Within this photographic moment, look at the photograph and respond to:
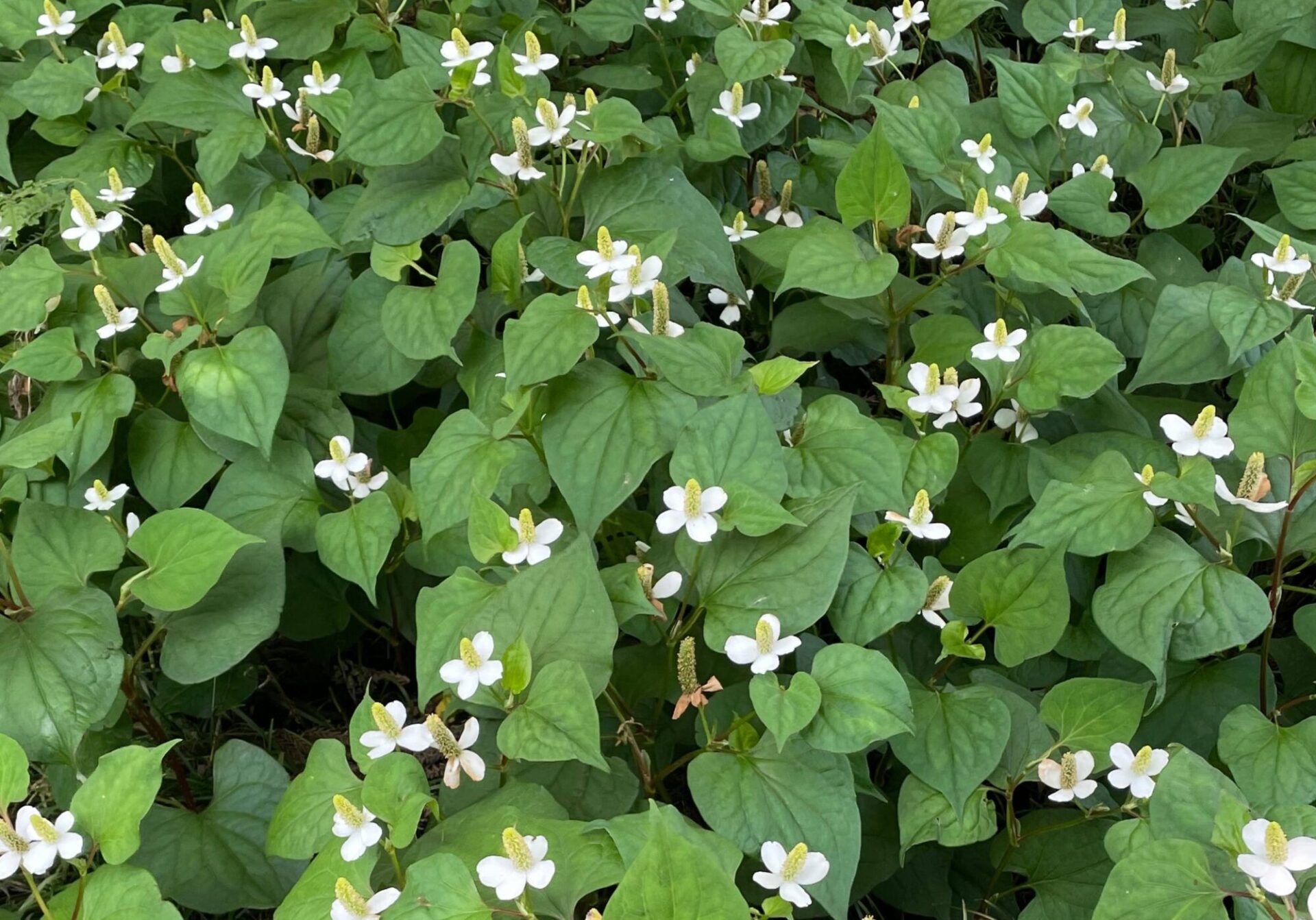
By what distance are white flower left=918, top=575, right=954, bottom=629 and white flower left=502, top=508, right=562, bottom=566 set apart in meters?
0.49

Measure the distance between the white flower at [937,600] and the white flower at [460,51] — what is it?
1.17 m

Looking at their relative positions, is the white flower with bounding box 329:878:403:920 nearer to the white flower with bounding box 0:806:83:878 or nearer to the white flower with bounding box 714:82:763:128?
the white flower with bounding box 0:806:83:878

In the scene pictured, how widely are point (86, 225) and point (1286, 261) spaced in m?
1.94

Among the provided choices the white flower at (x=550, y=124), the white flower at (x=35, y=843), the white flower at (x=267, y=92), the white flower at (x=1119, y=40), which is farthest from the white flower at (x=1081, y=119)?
the white flower at (x=35, y=843)

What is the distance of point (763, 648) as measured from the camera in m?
1.28

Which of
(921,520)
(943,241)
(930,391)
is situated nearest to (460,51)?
(943,241)

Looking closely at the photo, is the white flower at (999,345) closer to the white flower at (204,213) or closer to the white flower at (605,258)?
the white flower at (605,258)

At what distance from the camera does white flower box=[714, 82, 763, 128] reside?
6.67ft

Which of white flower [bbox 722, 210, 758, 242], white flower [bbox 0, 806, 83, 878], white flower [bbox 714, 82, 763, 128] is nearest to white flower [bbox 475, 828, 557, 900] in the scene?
white flower [bbox 0, 806, 83, 878]

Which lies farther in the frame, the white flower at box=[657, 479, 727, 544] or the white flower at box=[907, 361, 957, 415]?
the white flower at box=[907, 361, 957, 415]

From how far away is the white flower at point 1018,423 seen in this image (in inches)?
67.5

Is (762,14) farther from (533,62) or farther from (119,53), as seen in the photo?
(119,53)

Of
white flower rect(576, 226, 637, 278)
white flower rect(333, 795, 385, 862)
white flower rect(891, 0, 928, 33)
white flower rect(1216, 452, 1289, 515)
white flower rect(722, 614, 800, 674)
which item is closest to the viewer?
white flower rect(333, 795, 385, 862)

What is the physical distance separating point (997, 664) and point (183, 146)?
198 centimetres
